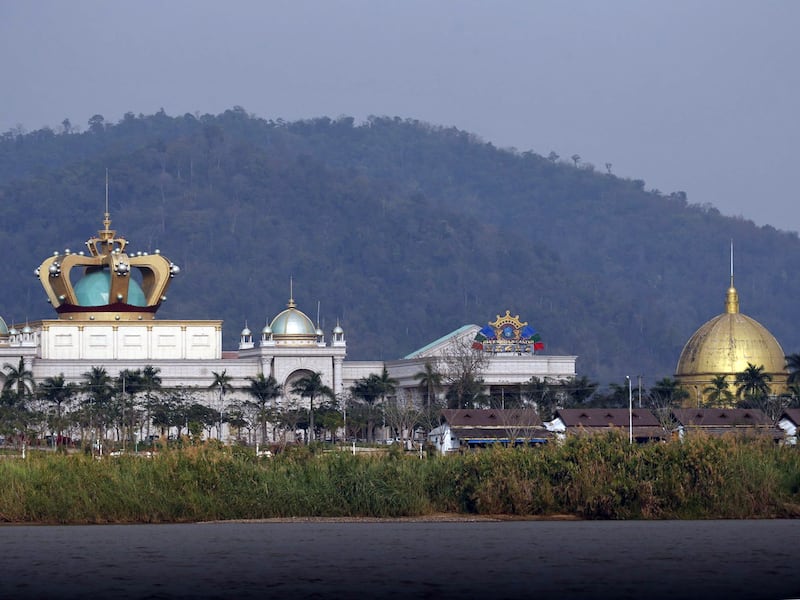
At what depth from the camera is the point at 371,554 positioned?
132 feet

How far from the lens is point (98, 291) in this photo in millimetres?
121125

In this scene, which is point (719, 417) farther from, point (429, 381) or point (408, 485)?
point (408, 485)

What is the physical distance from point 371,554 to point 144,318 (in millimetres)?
83569

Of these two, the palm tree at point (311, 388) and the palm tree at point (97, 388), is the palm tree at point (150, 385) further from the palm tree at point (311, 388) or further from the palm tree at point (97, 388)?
the palm tree at point (311, 388)

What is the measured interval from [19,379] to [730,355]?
5022 cm

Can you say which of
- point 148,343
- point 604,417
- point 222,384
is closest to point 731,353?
point 604,417

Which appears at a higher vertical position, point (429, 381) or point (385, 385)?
point (429, 381)

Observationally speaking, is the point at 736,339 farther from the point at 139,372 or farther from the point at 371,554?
the point at 371,554

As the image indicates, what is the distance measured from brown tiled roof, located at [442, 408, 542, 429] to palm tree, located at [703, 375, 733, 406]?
72.5 feet

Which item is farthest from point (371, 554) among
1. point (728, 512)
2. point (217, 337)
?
point (217, 337)

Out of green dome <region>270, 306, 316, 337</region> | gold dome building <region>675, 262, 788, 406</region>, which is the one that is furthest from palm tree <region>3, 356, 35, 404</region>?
gold dome building <region>675, 262, 788, 406</region>

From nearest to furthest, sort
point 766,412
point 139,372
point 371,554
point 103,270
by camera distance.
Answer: point 371,554
point 766,412
point 139,372
point 103,270

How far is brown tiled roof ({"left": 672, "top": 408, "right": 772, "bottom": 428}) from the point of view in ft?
316

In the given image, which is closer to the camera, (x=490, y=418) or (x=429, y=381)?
(x=490, y=418)
